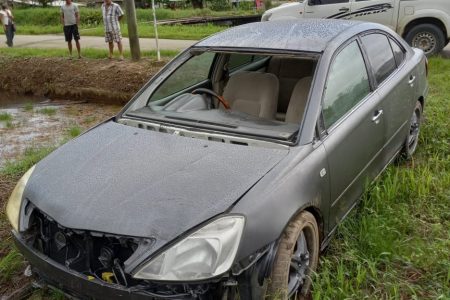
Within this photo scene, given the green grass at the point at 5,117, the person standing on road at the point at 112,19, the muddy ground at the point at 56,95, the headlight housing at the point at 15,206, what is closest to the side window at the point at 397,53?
the headlight housing at the point at 15,206

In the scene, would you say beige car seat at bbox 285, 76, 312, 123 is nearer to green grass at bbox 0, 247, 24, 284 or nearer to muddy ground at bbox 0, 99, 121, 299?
green grass at bbox 0, 247, 24, 284

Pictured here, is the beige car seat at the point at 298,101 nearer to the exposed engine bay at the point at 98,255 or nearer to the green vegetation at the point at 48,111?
the exposed engine bay at the point at 98,255

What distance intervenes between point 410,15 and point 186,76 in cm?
731

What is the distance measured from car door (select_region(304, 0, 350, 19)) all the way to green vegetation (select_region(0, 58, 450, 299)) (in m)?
6.38

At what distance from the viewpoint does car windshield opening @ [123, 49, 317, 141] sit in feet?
10.1

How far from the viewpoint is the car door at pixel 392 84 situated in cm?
359

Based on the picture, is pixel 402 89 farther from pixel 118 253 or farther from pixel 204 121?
pixel 118 253

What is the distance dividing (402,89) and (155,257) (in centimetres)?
276

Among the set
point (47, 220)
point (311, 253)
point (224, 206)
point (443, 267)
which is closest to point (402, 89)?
point (443, 267)

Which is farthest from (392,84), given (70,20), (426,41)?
(70,20)

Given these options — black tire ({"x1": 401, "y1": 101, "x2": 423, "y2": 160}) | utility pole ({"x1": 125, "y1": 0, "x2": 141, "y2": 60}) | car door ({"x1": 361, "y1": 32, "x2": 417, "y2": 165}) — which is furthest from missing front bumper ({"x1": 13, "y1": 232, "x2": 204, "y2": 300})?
utility pole ({"x1": 125, "y1": 0, "x2": 141, "y2": 60})

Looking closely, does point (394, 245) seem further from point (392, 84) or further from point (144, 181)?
point (144, 181)

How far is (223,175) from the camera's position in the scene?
247cm

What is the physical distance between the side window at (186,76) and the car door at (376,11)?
268 inches
